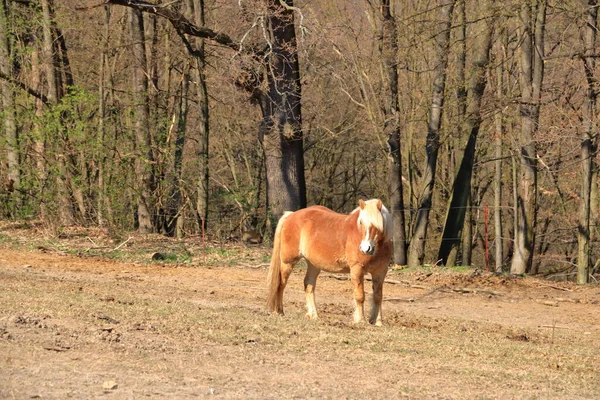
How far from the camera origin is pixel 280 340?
9.83 meters

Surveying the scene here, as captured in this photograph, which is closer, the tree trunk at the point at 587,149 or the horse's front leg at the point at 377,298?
the horse's front leg at the point at 377,298

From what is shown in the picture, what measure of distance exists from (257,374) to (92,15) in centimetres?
2563

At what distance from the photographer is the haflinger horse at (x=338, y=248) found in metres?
12.0

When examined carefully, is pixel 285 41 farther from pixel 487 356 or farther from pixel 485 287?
pixel 487 356

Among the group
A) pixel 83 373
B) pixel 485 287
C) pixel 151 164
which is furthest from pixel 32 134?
pixel 83 373

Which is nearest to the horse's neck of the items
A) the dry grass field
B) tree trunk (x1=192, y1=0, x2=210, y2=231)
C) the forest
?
the dry grass field

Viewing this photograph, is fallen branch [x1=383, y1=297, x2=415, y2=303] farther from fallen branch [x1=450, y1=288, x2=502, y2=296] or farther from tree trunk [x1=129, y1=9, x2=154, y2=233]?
tree trunk [x1=129, y1=9, x2=154, y2=233]

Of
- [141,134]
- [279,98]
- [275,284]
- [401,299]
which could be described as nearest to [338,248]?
[275,284]

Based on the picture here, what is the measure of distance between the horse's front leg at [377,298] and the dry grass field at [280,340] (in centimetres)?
22

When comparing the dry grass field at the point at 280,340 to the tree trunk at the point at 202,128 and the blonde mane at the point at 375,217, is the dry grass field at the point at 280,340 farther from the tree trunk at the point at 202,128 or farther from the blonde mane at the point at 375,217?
the tree trunk at the point at 202,128

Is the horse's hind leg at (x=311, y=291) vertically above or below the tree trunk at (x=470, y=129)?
below

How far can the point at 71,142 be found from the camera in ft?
81.1

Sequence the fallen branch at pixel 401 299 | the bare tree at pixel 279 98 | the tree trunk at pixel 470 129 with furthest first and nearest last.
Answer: the tree trunk at pixel 470 129, the bare tree at pixel 279 98, the fallen branch at pixel 401 299

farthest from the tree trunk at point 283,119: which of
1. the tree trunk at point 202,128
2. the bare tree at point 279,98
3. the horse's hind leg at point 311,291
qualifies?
the horse's hind leg at point 311,291
